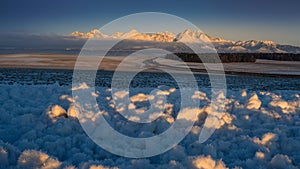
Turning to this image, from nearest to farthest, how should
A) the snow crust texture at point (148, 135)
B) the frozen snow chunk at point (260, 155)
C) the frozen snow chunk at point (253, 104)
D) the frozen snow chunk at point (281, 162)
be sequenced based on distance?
the snow crust texture at point (148, 135) → the frozen snow chunk at point (281, 162) → the frozen snow chunk at point (260, 155) → the frozen snow chunk at point (253, 104)

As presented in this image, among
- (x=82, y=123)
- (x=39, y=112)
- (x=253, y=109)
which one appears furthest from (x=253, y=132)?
(x=39, y=112)

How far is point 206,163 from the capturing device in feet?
17.7

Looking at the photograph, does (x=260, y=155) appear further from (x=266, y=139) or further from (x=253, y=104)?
(x=253, y=104)

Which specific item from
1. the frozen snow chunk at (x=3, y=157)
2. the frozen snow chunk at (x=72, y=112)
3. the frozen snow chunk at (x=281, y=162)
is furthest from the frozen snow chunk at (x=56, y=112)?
the frozen snow chunk at (x=281, y=162)

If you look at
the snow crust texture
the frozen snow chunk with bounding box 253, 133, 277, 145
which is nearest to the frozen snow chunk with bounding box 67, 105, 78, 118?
the snow crust texture

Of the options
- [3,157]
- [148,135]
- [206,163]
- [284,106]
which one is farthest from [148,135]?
[284,106]

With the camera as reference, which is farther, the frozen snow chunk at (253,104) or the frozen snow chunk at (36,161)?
the frozen snow chunk at (253,104)

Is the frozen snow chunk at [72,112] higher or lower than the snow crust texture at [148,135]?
higher

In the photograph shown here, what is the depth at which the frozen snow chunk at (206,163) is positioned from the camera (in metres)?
5.38

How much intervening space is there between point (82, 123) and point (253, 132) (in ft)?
12.9

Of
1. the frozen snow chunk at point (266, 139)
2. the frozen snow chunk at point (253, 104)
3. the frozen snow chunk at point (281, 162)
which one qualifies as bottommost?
the frozen snow chunk at point (281, 162)

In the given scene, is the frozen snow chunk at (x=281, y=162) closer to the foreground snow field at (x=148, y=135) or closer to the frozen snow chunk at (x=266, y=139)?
the foreground snow field at (x=148, y=135)

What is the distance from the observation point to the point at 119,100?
356 inches

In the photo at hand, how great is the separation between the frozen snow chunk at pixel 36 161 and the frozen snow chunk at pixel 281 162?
3735mm
